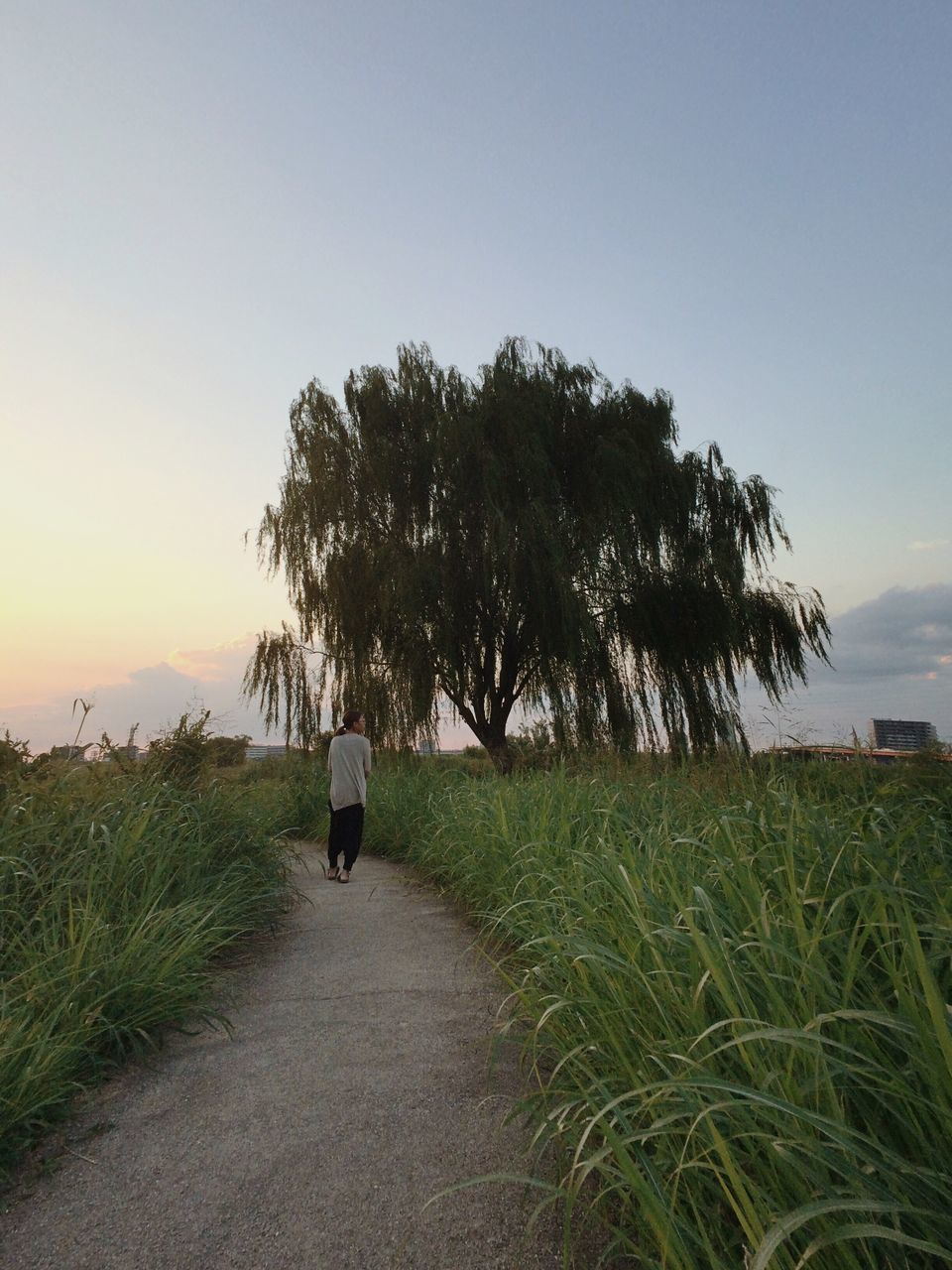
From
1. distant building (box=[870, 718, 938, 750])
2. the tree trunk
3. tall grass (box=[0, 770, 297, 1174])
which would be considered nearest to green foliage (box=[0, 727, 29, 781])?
tall grass (box=[0, 770, 297, 1174])

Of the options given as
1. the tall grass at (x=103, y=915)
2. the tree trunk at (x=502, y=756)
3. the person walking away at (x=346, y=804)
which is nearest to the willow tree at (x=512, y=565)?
the tree trunk at (x=502, y=756)

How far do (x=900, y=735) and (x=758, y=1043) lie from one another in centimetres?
429

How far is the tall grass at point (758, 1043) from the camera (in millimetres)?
1310

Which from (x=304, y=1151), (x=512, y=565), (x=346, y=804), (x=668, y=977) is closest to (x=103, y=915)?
(x=304, y=1151)

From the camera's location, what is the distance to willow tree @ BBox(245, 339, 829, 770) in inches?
477

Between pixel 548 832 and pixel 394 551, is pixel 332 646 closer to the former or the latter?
pixel 394 551

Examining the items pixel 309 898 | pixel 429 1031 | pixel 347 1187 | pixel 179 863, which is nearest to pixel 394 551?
pixel 309 898

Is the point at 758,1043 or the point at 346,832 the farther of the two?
the point at 346,832

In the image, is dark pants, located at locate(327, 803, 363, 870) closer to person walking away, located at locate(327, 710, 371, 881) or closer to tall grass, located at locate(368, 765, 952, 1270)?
person walking away, located at locate(327, 710, 371, 881)

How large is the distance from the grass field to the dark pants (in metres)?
1.26

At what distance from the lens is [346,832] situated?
6.88m

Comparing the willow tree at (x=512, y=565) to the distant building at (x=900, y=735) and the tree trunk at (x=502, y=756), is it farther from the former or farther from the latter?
the distant building at (x=900, y=735)

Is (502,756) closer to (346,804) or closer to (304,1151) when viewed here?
(346,804)

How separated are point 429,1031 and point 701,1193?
164cm
